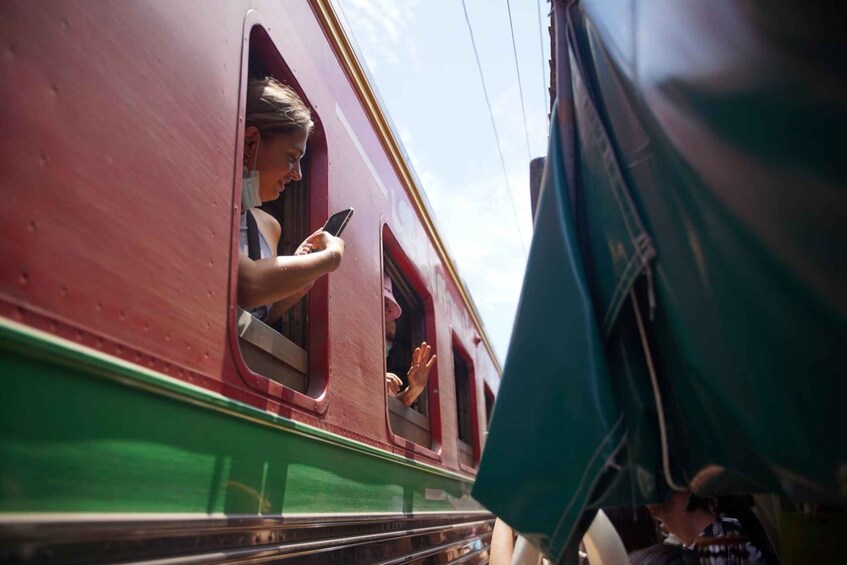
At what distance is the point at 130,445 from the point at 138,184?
0.46 metres

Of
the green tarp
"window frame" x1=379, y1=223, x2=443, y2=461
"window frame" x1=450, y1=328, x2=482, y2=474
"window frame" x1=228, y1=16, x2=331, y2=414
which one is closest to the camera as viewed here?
the green tarp

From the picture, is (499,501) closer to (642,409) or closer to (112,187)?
(642,409)

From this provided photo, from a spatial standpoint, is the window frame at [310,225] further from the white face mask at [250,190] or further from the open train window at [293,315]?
the white face mask at [250,190]

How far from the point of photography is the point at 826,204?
0.72 m

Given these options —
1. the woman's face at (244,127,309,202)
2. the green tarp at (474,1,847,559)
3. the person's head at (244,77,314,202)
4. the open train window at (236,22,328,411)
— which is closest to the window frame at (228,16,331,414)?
the open train window at (236,22,328,411)

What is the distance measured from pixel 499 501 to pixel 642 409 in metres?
0.26

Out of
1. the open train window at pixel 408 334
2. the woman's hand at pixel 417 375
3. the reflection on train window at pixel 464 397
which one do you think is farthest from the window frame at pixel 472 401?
the woman's hand at pixel 417 375

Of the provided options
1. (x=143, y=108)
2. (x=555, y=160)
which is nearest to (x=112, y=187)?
(x=143, y=108)

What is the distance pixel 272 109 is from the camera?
1717 mm

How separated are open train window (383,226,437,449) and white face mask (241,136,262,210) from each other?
115 cm

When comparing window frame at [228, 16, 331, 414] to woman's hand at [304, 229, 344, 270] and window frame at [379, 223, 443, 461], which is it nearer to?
woman's hand at [304, 229, 344, 270]

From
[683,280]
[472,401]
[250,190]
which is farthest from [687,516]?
[472,401]

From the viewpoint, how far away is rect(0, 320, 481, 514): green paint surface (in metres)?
0.76

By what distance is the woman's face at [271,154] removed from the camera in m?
1.74
